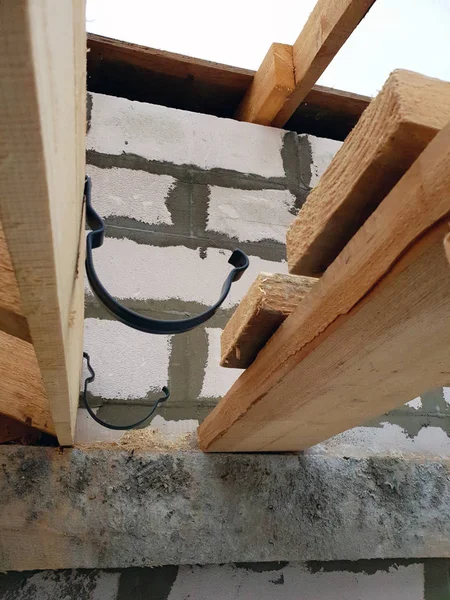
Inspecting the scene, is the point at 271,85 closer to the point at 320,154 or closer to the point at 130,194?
the point at 320,154

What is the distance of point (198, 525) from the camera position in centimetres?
121

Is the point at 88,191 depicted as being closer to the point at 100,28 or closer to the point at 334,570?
the point at 334,570

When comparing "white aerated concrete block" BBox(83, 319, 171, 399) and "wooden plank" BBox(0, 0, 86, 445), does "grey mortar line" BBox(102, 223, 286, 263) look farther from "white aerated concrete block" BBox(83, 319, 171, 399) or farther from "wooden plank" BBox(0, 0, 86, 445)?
"wooden plank" BBox(0, 0, 86, 445)

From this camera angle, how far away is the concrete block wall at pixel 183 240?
1.42 m

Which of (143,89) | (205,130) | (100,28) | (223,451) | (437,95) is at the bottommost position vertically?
(223,451)

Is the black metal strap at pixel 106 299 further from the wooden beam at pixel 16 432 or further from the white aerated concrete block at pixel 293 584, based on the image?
the white aerated concrete block at pixel 293 584

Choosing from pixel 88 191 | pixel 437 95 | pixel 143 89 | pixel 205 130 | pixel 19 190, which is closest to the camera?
pixel 19 190

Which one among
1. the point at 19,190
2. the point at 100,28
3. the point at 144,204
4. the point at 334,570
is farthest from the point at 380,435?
the point at 100,28

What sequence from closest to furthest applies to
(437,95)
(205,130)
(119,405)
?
1. (437,95)
2. (119,405)
3. (205,130)

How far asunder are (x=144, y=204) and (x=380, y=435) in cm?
104

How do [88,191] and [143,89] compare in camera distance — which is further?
[143,89]

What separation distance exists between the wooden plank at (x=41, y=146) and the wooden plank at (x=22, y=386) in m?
0.27

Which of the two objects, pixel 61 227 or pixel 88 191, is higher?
pixel 88 191

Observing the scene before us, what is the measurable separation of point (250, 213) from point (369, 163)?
127cm
